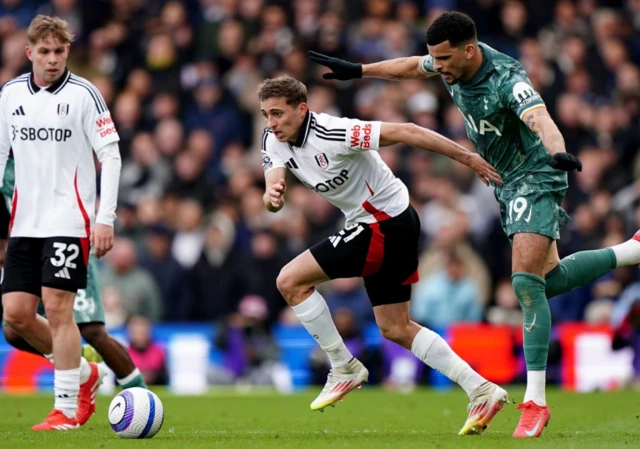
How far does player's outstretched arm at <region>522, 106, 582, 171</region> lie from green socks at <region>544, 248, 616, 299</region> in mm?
1172

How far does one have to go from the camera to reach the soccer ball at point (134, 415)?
806cm

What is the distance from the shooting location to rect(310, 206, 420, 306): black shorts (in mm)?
8750

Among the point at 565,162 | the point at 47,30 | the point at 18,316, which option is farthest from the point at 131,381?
the point at 565,162

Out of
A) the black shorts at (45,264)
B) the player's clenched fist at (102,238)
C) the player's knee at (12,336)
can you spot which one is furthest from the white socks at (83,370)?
the player's clenched fist at (102,238)

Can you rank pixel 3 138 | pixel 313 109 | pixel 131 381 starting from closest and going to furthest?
pixel 3 138, pixel 131 381, pixel 313 109

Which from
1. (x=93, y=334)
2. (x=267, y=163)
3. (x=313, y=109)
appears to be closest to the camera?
(x=267, y=163)

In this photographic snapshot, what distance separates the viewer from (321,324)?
888cm

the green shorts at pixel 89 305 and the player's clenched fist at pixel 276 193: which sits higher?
the player's clenched fist at pixel 276 193

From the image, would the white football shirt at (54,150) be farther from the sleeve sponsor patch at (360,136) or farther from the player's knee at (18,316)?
the sleeve sponsor patch at (360,136)

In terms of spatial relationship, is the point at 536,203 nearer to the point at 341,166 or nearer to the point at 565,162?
the point at 565,162

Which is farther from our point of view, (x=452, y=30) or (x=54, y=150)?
(x=54, y=150)

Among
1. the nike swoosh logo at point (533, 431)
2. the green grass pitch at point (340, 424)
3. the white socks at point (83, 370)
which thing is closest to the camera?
the green grass pitch at point (340, 424)

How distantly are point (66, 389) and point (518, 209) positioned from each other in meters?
3.47

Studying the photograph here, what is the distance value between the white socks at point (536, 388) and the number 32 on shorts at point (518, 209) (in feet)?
3.42
